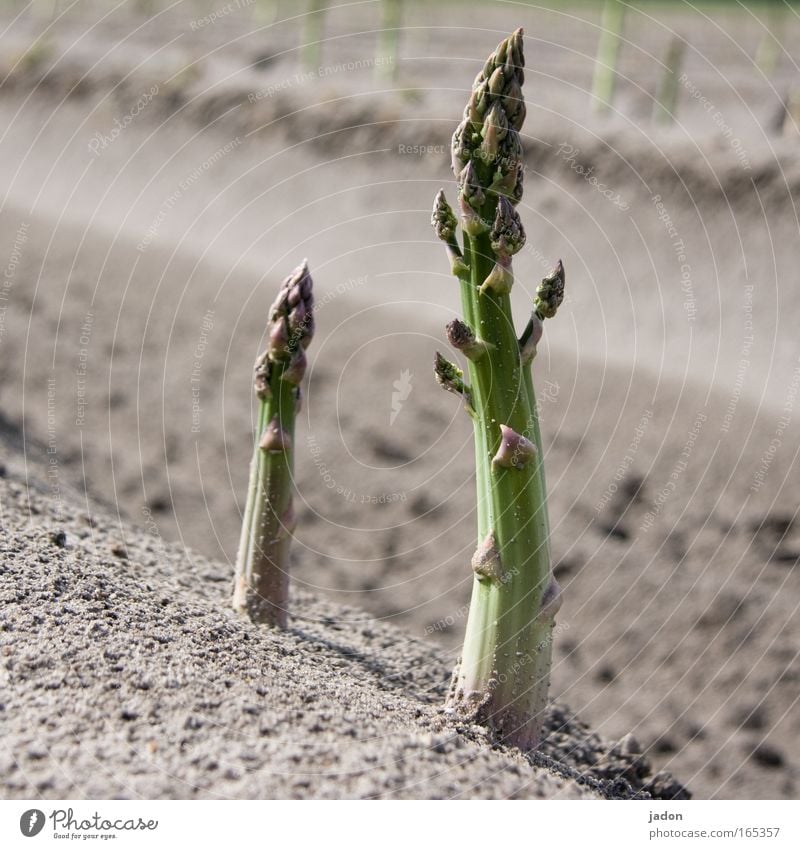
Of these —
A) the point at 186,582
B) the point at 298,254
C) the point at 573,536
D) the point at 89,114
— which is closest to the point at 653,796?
the point at 186,582

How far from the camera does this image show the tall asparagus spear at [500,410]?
352 cm

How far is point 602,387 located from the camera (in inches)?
362

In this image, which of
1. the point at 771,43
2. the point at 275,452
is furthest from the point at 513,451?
the point at 771,43

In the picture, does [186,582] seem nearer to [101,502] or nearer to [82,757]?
[82,757]

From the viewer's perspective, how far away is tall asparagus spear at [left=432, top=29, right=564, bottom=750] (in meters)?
3.52

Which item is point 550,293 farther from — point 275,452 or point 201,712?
point 201,712

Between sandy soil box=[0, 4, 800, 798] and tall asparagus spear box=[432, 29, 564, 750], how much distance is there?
1677 millimetres

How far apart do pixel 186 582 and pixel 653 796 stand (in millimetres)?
2529

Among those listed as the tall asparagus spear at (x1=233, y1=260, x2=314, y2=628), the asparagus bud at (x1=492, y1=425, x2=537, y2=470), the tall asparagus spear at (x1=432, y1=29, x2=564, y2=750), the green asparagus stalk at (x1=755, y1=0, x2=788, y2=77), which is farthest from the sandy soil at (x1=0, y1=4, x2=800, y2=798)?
the green asparagus stalk at (x1=755, y1=0, x2=788, y2=77)

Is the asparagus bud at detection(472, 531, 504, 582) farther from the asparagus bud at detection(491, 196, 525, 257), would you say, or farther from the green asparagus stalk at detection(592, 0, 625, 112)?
the green asparagus stalk at detection(592, 0, 625, 112)

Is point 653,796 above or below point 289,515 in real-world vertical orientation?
below

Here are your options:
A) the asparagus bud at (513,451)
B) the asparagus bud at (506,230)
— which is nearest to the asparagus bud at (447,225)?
the asparagus bud at (506,230)

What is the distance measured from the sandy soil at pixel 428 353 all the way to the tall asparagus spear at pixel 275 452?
1226 millimetres

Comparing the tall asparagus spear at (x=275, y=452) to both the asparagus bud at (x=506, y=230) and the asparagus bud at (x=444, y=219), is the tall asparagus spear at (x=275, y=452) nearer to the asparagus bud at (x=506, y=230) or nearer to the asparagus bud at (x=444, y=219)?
the asparagus bud at (x=444, y=219)
